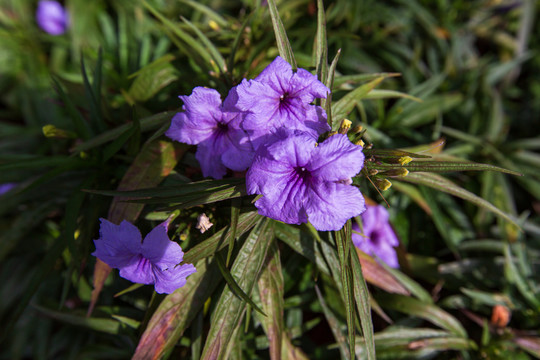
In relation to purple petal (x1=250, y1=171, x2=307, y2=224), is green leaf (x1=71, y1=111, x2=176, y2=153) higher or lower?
higher

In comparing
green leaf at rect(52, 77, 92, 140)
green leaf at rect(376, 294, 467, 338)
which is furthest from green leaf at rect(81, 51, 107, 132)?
green leaf at rect(376, 294, 467, 338)

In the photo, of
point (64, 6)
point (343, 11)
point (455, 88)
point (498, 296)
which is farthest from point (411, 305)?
point (64, 6)

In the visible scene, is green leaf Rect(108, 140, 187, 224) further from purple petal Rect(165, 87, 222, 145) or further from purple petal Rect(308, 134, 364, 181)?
purple petal Rect(308, 134, 364, 181)

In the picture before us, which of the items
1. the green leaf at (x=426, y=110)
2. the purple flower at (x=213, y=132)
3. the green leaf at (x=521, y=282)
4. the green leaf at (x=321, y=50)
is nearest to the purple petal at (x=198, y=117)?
the purple flower at (x=213, y=132)

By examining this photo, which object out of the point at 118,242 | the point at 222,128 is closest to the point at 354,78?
the point at 222,128

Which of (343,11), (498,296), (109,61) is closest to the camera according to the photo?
(498,296)

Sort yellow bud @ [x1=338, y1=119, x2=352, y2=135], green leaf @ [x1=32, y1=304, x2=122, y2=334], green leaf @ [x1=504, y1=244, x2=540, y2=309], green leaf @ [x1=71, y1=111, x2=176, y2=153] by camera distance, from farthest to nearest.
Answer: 1. green leaf @ [x1=504, y1=244, x2=540, y2=309]
2. green leaf @ [x1=32, y1=304, x2=122, y2=334]
3. green leaf @ [x1=71, y1=111, x2=176, y2=153]
4. yellow bud @ [x1=338, y1=119, x2=352, y2=135]

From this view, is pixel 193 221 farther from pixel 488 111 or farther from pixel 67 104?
pixel 488 111
